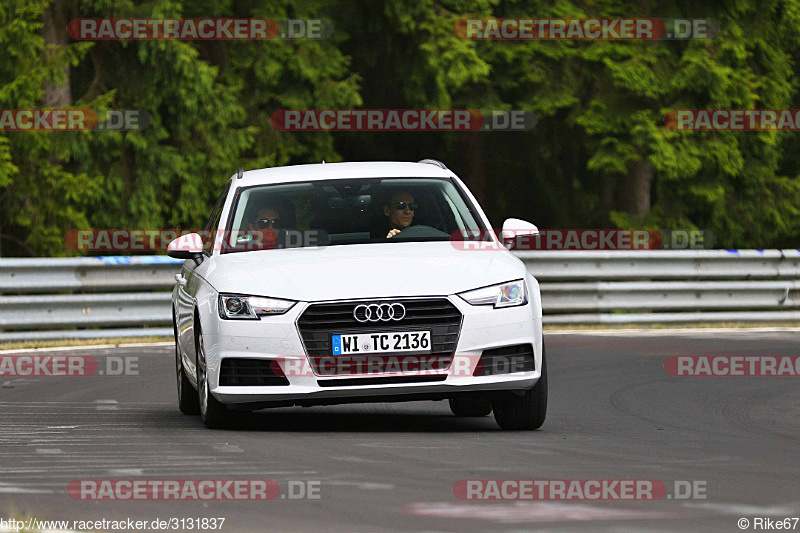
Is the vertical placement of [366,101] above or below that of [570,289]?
above

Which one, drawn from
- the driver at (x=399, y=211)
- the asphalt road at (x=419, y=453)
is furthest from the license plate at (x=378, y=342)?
the driver at (x=399, y=211)

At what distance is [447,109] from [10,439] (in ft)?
59.4

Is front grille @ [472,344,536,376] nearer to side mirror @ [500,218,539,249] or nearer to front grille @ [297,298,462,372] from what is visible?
front grille @ [297,298,462,372]

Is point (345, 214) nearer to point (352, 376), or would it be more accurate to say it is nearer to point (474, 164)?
point (352, 376)

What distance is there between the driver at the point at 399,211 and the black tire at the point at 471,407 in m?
1.26

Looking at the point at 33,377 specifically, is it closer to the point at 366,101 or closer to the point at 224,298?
the point at 224,298

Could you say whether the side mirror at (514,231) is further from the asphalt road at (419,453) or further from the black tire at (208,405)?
the black tire at (208,405)

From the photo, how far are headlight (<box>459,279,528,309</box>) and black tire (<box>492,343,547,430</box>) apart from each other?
1.26ft

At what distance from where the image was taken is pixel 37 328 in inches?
753

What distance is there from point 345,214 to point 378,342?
1.54m

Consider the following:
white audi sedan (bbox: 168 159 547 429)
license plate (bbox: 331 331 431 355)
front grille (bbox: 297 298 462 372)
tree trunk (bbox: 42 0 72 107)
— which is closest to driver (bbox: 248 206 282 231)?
white audi sedan (bbox: 168 159 547 429)

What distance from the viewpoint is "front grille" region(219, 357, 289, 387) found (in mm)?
9952

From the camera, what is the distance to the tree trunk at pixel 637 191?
1183 inches

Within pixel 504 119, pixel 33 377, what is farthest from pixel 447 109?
→ pixel 33 377
